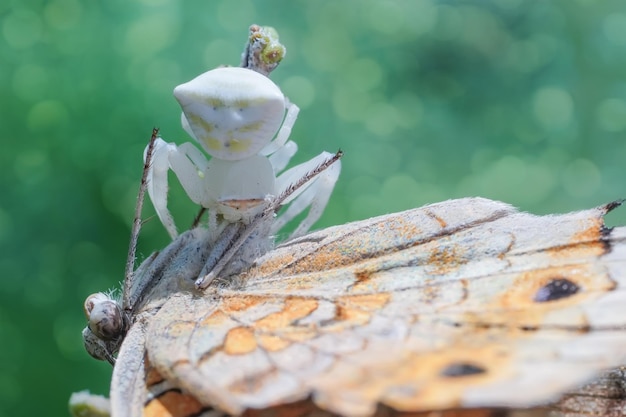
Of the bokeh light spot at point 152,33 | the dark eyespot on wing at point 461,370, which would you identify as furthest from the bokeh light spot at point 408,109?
the dark eyespot on wing at point 461,370

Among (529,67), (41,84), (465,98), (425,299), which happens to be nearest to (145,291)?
(425,299)

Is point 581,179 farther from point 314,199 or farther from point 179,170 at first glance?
point 179,170

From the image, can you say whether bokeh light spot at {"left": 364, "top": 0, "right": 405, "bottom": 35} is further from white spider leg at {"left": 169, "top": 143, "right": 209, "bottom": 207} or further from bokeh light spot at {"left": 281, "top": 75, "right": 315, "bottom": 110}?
white spider leg at {"left": 169, "top": 143, "right": 209, "bottom": 207}

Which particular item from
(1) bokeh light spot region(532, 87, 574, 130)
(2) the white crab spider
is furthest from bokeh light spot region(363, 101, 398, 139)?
(2) the white crab spider

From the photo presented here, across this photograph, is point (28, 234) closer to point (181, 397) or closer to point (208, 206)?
point (208, 206)

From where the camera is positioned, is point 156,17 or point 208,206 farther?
point 156,17

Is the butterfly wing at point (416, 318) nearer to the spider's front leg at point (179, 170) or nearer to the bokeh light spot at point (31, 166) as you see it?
the spider's front leg at point (179, 170)

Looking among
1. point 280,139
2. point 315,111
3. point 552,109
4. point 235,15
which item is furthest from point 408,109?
point 280,139
